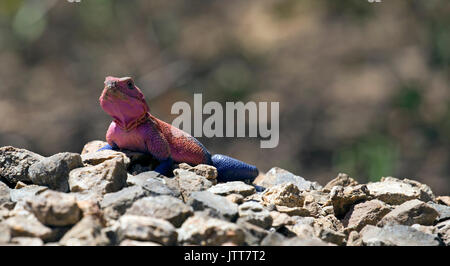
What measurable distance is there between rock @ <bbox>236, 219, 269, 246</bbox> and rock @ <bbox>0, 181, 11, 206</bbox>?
46.1 inches

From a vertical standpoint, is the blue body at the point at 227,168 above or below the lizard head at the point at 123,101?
below

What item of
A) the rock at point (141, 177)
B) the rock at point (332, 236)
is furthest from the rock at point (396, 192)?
the rock at point (141, 177)

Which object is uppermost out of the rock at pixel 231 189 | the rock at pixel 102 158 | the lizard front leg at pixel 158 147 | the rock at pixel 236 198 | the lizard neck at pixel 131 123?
the lizard neck at pixel 131 123

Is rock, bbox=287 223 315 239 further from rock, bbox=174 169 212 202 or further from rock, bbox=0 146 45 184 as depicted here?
rock, bbox=0 146 45 184

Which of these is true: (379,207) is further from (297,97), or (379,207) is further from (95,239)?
(297,97)

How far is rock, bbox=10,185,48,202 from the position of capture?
317 centimetres

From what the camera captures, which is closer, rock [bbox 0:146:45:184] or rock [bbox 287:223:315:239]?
rock [bbox 287:223:315:239]

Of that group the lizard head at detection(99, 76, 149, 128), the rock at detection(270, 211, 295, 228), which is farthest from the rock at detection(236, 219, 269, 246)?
the lizard head at detection(99, 76, 149, 128)

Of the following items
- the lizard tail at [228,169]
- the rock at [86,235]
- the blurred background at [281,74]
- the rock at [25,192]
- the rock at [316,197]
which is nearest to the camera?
the rock at [86,235]

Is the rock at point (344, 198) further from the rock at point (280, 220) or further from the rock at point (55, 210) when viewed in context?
the rock at point (55, 210)

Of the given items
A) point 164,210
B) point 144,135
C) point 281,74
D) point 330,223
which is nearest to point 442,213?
point 330,223

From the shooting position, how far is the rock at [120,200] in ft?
9.75

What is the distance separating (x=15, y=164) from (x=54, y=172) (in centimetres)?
39
